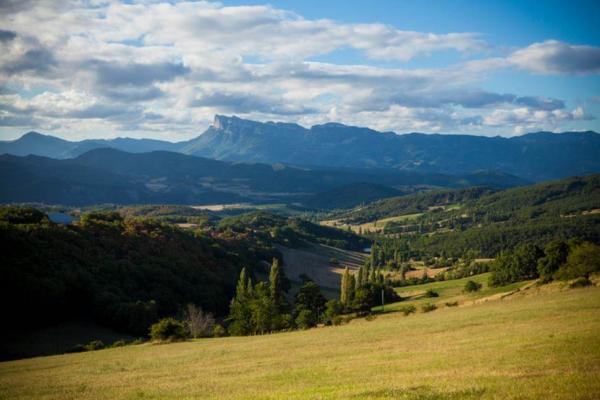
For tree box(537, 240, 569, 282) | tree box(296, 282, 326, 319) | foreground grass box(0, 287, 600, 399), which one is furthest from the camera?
tree box(296, 282, 326, 319)

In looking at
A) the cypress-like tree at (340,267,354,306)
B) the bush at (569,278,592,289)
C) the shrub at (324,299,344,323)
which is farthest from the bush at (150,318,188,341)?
the bush at (569,278,592,289)

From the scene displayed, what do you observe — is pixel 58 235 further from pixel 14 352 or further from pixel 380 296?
pixel 380 296

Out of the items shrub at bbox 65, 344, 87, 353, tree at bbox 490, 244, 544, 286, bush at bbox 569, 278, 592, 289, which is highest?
A: bush at bbox 569, 278, 592, 289

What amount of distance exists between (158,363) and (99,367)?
539cm

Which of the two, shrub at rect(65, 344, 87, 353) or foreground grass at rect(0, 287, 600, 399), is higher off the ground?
foreground grass at rect(0, 287, 600, 399)

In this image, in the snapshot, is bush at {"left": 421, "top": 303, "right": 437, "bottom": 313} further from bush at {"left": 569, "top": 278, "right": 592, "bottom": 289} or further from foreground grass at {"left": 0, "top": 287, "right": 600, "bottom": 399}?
foreground grass at {"left": 0, "top": 287, "right": 600, "bottom": 399}

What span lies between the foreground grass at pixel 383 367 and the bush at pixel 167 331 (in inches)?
549

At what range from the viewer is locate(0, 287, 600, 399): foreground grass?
1909 cm

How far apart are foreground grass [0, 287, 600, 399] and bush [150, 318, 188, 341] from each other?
14.0 m

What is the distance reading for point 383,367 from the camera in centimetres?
2775

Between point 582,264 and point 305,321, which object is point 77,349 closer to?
point 305,321

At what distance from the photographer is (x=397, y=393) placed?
18562 mm

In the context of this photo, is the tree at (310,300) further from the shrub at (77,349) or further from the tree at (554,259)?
the tree at (554,259)

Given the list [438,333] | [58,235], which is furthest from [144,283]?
[438,333]
